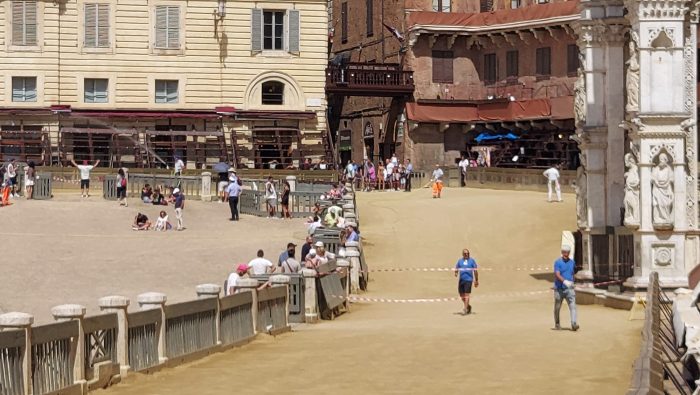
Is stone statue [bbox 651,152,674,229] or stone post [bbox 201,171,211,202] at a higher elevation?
stone post [bbox 201,171,211,202]

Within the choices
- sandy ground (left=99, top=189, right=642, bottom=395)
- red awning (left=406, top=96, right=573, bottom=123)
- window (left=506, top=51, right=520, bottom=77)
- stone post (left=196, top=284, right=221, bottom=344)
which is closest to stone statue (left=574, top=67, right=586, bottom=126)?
sandy ground (left=99, top=189, right=642, bottom=395)

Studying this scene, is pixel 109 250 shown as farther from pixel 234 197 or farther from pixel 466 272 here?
pixel 466 272

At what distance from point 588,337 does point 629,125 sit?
21.7ft

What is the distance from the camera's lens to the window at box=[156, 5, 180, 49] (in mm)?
66188

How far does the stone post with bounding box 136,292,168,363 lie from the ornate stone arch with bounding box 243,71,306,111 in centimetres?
4897

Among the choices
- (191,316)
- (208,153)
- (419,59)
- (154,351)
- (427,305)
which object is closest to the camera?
(154,351)

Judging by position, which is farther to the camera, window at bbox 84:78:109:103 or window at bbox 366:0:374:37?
window at bbox 366:0:374:37

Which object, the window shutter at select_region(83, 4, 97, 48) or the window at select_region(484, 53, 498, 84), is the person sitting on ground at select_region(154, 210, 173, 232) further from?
the window at select_region(484, 53, 498, 84)

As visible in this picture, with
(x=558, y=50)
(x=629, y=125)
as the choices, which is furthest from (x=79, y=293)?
(x=558, y=50)

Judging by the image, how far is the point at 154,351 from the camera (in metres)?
18.3

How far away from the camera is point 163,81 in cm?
6644

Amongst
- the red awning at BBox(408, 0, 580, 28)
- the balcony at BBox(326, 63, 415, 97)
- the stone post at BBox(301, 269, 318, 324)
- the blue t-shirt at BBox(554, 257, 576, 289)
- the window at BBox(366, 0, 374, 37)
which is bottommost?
the stone post at BBox(301, 269, 318, 324)

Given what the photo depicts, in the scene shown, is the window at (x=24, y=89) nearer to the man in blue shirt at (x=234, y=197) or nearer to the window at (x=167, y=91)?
the window at (x=167, y=91)

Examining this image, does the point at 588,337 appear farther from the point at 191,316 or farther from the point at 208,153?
the point at 208,153
